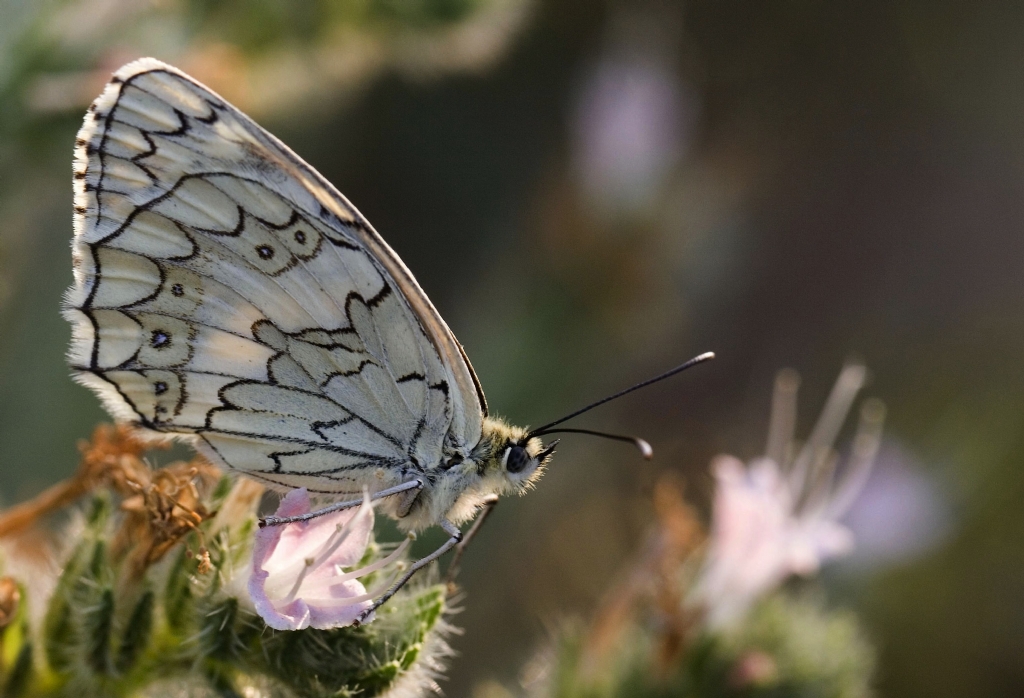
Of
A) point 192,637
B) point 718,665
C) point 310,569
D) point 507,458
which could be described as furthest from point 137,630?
point 718,665

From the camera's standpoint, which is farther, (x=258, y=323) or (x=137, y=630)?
(x=258, y=323)

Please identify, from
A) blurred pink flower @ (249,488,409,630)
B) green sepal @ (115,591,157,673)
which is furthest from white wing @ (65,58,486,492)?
green sepal @ (115,591,157,673)

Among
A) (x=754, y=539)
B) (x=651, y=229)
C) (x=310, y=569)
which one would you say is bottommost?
(x=310, y=569)

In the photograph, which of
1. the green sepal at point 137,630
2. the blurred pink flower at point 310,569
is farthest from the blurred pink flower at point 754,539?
the green sepal at point 137,630

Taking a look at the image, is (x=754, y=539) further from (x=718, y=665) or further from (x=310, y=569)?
(x=310, y=569)

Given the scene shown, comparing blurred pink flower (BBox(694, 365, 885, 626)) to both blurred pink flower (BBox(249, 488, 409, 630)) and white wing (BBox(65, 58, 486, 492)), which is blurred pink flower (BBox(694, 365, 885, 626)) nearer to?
white wing (BBox(65, 58, 486, 492))

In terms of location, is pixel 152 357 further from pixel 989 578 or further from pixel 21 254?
pixel 989 578

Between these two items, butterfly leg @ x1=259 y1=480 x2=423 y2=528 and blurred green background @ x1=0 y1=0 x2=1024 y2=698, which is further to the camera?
blurred green background @ x1=0 y1=0 x2=1024 y2=698
